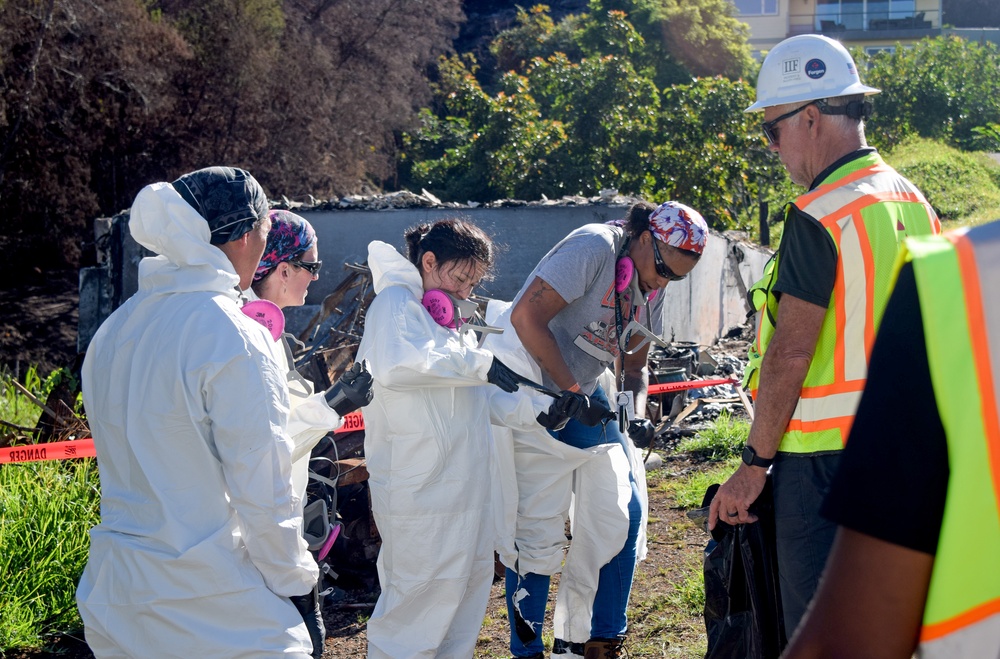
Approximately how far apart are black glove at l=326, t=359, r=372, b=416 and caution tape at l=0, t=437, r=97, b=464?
2427 mm

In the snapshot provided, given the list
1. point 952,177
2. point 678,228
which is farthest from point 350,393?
Result: point 952,177

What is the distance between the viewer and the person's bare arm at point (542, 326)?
4090 millimetres

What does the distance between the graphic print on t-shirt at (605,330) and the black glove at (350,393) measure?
109 cm

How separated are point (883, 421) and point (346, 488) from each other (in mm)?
4812

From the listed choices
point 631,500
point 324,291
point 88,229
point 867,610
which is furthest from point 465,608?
point 88,229

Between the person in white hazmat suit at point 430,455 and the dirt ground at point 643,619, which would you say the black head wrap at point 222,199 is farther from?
the dirt ground at point 643,619

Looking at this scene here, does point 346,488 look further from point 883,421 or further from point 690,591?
point 883,421

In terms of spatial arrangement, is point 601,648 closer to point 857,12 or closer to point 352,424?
point 352,424

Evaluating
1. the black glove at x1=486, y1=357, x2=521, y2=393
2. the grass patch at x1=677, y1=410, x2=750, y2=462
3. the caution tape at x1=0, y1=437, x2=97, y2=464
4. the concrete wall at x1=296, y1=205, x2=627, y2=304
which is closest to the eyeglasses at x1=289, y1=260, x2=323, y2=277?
the black glove at x1=486, y1=357, x2=521, y2=393

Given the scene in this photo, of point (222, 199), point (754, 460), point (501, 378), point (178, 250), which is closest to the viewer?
point (178, 250)

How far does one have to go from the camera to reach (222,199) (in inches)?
105

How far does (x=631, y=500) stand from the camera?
4.30 m

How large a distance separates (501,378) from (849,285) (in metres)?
1.52

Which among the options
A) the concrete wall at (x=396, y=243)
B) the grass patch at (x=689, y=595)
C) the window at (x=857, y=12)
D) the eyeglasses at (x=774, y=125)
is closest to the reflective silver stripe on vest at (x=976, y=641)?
the eyeglasses at (x=774, y=125)
